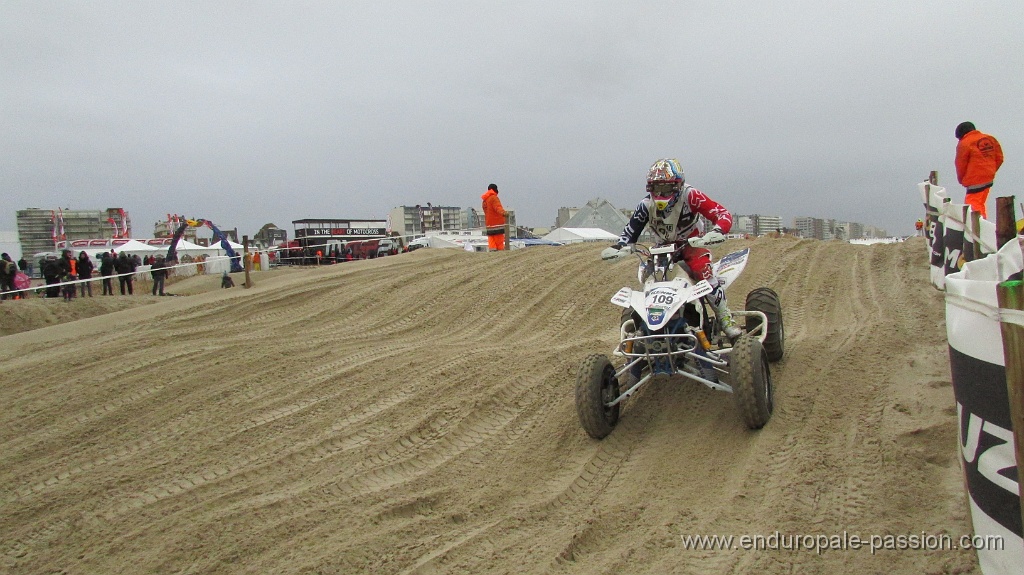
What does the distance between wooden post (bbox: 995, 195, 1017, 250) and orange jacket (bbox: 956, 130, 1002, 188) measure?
6152 mm

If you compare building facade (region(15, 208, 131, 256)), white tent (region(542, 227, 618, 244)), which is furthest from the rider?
building facade (region(15, 208, 131, 256))

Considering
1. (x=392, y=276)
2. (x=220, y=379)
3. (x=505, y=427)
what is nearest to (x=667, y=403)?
(x=505, y=427)

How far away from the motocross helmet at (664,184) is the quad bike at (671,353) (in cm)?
42

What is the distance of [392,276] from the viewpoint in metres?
10.9

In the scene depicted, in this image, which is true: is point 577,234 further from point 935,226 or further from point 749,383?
point 749,383

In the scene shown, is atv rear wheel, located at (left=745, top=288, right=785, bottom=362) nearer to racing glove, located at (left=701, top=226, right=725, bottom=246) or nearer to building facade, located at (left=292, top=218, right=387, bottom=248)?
racing glove, located at (left=701, top=226, right=725, bottom=246)

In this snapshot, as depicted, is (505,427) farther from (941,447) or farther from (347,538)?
(941,447)

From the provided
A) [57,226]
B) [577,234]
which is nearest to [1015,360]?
[577,234]

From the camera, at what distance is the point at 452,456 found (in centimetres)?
435

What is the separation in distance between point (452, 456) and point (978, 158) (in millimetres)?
7100

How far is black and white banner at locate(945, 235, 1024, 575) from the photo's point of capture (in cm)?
198
